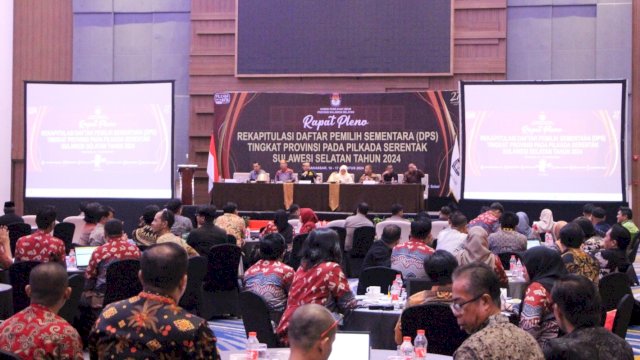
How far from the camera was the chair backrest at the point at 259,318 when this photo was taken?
5.24 meters

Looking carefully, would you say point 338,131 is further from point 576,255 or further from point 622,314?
point 622,314

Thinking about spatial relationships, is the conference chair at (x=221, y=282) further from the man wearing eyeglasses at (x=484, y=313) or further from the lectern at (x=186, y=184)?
the lectern at (x=186, y=184)

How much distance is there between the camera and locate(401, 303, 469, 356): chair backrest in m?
4.45

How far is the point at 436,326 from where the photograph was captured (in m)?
4.48

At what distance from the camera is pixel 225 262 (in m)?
8.41

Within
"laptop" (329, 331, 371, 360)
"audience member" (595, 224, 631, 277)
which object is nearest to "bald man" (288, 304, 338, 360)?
"laptop" (329, 331, 371, 360)

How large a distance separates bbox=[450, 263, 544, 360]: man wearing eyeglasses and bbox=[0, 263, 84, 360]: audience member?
1.45 meters

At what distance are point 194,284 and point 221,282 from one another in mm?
711

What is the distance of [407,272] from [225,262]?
78.6 inches

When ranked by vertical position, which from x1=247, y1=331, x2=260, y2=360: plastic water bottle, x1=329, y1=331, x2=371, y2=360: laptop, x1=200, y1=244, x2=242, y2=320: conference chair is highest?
x1=329, y1=331, x2=371, y2=360: laptop

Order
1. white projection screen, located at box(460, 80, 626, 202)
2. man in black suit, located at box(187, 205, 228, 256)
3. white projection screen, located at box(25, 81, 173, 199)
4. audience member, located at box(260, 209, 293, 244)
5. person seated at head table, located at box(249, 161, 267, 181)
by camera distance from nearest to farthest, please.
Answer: man in black suit, located at box(187, 205, 228, 256)
audience member, located at box(260, 209, 293, 244)
white projection screen, located at box(460, 80, 626, 202)
white projection screen, located at box(25, 81, 173, 199)
person seated at head table, located at box(249, 161, 267, 181)

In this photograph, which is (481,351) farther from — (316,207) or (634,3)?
(634,3)

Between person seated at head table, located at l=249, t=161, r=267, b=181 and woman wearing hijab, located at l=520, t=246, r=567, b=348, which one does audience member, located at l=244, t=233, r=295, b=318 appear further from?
person seated at head table, located at l=249, t=161, r=267, b=181

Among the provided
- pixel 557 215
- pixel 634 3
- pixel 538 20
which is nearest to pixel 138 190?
pixel 557 215
